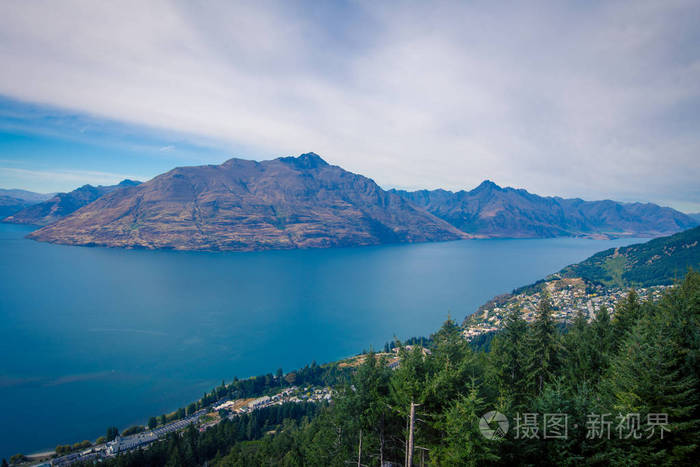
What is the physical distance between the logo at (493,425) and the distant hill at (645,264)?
404 ft

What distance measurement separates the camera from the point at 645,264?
433 ft

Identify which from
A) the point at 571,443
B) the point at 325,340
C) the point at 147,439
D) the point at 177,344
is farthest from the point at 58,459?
the point at 571,443

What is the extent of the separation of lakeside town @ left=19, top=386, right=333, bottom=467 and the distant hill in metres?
103

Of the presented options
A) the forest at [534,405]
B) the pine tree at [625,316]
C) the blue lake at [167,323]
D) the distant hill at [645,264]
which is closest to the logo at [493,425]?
the forest at [534,405]

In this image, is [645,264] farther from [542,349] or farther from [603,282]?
[542,349]

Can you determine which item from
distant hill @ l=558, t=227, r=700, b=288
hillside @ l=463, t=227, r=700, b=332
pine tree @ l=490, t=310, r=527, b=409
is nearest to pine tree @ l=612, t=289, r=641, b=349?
pine tree @ l=490, t=310, r=527, b=409

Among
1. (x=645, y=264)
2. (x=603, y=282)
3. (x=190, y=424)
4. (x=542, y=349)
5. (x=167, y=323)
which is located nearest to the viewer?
(x=542, y=349)

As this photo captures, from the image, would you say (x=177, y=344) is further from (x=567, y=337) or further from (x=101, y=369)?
(x=567, y=337)

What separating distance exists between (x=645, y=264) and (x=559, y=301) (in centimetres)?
7787

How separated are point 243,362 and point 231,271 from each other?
8781 cm

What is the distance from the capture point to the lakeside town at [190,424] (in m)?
36.7

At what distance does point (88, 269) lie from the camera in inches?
5335

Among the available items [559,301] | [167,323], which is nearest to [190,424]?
[167,323]

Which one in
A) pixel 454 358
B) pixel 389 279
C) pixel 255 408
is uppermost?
pixel 454 358
